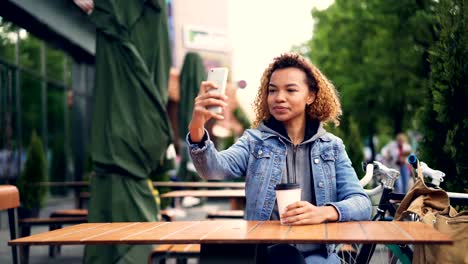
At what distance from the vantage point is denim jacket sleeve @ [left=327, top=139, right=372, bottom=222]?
119 inches

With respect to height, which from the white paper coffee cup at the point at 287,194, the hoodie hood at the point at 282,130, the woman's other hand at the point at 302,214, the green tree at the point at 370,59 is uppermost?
the green tree at the point at 370,59

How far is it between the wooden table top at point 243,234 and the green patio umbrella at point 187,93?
30.0 ft

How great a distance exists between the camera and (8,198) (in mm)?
3951

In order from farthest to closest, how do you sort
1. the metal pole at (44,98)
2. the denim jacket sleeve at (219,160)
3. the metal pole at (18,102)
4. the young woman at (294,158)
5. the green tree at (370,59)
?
1. the green tree at (370,59)
2. the metal pole at (44,98)
3. the metal pole at (18,102)
4. the young woman at (294,158)
5. the denim jacket sleeve at (219,160)

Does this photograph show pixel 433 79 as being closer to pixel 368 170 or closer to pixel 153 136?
pixel 368 170

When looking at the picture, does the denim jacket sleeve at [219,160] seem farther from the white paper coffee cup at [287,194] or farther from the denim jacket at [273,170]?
the white paper coffee cup at [287,194]

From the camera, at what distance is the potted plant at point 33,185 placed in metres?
9.90

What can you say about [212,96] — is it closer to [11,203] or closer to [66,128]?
[11,203]

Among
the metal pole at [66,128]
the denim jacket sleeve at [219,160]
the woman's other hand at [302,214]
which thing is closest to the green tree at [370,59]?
the metal pole at [66,128]

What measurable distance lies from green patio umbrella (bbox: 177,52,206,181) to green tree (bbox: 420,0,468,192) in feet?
25.0

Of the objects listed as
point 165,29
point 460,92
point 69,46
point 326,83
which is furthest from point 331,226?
point 69,46

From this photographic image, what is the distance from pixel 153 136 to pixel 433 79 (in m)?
2.58

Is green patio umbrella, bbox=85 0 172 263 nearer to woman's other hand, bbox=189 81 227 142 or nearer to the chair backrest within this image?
the chair backrest

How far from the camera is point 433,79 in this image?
185 inches
